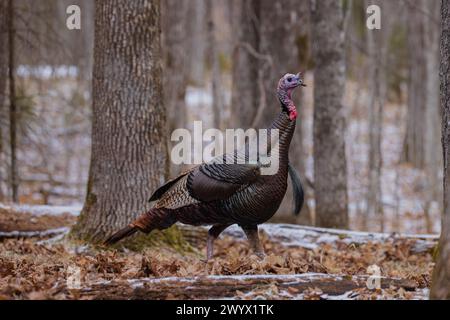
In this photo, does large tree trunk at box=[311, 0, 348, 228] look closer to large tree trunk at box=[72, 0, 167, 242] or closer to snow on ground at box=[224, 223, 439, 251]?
snow on ground at box=[224, 223, 439, 251]

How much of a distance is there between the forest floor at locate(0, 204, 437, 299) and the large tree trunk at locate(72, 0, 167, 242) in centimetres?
58

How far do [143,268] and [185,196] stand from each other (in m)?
1.39

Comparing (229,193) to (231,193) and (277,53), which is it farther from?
(277,53)

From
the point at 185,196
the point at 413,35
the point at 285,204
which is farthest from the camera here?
the point at 413,35

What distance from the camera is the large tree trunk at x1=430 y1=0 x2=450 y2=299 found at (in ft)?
17.2

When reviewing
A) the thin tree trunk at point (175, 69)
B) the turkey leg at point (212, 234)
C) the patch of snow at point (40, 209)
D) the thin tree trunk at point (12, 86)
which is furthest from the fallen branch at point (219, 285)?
the thin tree trunk at point (175, 69)

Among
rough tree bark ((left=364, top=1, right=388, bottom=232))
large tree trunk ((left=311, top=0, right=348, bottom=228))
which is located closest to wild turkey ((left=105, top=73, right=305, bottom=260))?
large tree trunk ((left=311, top=0, right=348, bottom=228))

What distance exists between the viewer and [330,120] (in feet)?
42.4

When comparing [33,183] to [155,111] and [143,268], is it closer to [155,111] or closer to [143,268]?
[155,111]

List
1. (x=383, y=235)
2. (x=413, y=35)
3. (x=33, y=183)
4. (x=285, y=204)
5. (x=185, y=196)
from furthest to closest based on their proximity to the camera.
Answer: (x=413, y=35) < (x=33, y=183) < (x=285, y=204) < (x=383, y=235) < (x=185, y=196)

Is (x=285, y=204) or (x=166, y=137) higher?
(x=166, y=137)

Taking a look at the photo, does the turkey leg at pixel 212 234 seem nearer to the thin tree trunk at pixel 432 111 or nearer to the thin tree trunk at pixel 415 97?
the thin tree trunk at pixel 432 111

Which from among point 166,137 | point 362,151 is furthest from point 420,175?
point 166,137

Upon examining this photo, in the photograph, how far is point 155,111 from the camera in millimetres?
9312
